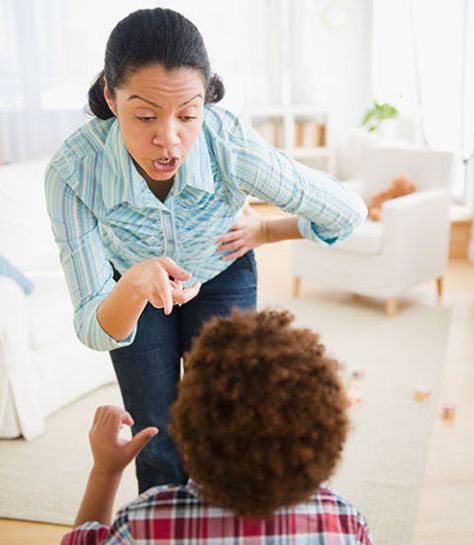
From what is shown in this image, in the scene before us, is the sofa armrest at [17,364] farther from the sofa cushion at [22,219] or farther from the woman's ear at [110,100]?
the woman's ear at [110,100]

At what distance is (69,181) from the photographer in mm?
1266

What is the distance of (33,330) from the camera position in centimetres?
273

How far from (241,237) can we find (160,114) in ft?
1.29

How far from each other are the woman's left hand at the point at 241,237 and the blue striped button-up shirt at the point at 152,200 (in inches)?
0.8

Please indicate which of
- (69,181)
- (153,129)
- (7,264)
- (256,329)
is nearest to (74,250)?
(69,181)

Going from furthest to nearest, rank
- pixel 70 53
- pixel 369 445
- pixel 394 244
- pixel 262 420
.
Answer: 1. pixel 70 53
2. pixel 394 244
3. pixel 369 445
4. pixel 262 420

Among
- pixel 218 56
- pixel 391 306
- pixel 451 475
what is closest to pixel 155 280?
pixel 451 475

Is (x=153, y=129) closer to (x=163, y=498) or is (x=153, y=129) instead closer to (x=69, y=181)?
(x=69, y=181)

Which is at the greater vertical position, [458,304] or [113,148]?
[113,148]

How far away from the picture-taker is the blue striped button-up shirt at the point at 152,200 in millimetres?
1277

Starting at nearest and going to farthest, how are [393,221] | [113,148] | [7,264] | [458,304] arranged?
[113,148]
[7,264]
[393,221]
[458,304]

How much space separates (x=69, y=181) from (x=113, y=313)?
0.25 meters

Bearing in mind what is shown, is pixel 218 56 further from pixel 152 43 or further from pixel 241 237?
pixel 152 43

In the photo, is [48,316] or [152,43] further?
[48,316]
